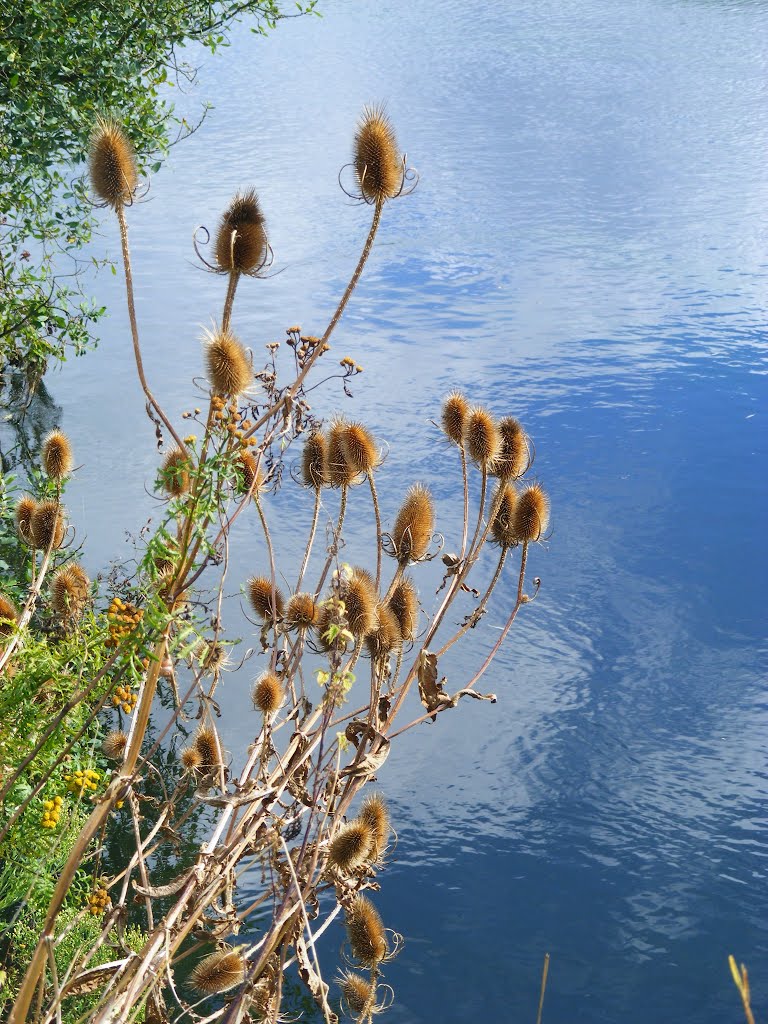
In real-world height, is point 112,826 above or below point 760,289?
A: below

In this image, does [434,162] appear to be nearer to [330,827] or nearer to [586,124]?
[586,124]

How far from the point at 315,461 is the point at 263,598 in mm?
209

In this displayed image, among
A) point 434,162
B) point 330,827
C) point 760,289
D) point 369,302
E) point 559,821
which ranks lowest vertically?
point 559,821

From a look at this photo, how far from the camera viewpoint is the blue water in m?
2.18

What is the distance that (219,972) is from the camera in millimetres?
1470

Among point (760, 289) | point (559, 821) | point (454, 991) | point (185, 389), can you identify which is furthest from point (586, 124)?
point (454, 991)

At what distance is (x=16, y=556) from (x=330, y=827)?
1935 millimetres

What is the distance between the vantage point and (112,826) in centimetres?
241

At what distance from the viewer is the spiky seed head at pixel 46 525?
5.07 feet

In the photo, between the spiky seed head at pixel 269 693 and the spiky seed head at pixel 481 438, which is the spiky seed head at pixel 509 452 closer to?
the spiky seed head at pixel 481 438

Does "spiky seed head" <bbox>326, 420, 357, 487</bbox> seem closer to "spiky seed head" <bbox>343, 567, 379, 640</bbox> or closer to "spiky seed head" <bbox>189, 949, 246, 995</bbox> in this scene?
"spiky seed head" <bbox>343, 567, 379, 640</bbox>

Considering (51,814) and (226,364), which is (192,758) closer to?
(51,814)

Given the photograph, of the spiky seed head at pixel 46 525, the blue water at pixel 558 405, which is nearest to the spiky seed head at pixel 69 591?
the spiky seed head at pixel 46 525

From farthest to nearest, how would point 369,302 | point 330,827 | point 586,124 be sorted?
point 586,124
point 369,302
point 330,827
